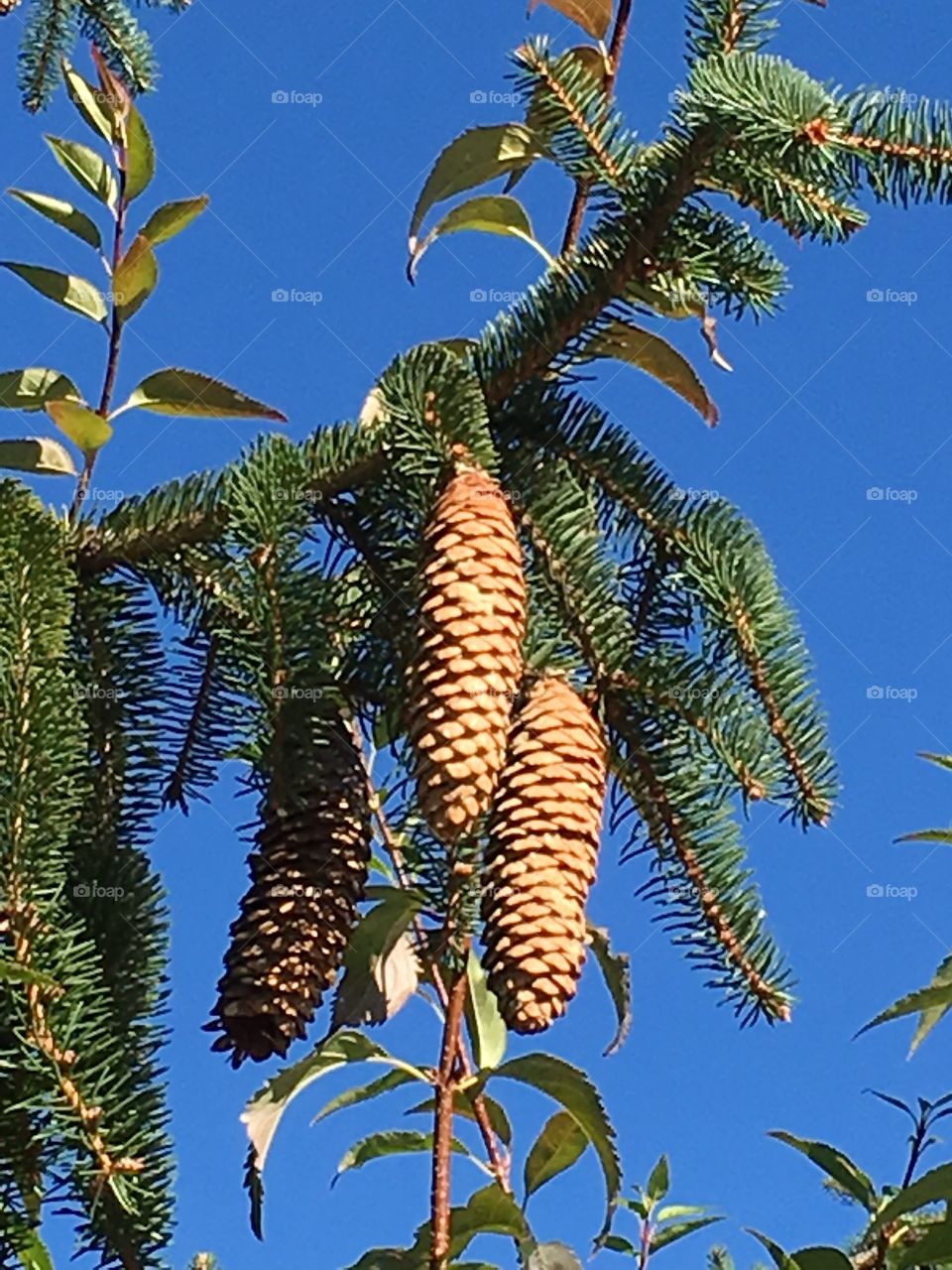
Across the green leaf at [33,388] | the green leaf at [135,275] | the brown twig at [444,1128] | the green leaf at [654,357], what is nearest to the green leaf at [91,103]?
the green leaf at [135,275]

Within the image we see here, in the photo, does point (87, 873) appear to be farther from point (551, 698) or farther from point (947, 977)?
point (947, 977)

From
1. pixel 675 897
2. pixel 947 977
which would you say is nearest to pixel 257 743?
pixel 675 897

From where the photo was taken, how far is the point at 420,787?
145 cm

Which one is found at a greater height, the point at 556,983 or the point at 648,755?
the point at 648,755

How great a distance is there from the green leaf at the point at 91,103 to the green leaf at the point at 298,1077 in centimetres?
105

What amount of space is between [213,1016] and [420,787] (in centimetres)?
29

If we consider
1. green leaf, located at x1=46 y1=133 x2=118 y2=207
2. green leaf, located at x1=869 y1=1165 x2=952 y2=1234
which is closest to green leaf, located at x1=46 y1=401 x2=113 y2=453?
green leaf, located at x1=46 y1=133 x2=118 y2=207

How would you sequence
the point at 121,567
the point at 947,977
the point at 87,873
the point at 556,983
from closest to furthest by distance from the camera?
the point at 556,983
the point at 87,873
the point at 121,567
the point at 947,977

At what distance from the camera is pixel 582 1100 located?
1.79 meters

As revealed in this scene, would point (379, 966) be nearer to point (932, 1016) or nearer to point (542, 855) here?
point (542, 855)

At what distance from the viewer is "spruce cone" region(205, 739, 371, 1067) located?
5.05ft

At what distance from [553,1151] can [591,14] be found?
133 cm

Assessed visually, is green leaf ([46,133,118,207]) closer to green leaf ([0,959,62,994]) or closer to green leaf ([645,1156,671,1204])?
green leaf ([0,959,62,994])

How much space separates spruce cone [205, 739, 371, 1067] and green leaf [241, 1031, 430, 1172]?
0.20 meters
